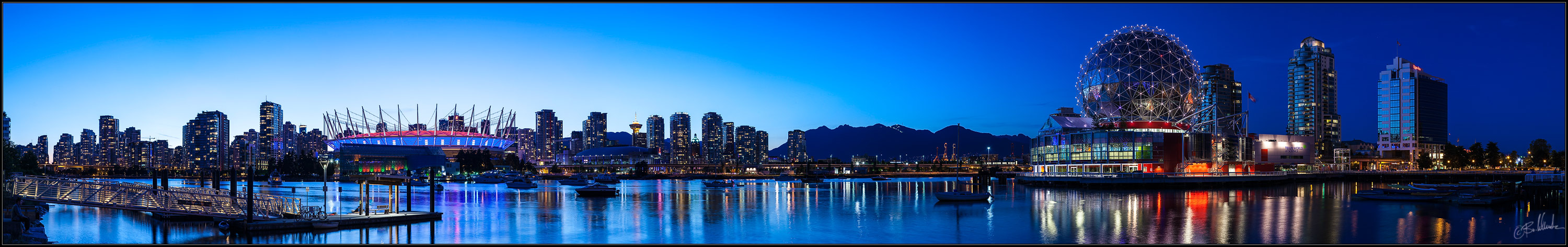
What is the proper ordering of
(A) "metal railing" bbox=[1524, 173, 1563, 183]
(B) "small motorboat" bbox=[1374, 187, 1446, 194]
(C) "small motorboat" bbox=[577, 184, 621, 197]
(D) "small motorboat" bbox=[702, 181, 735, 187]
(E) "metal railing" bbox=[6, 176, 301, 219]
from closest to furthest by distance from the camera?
(E) "metal railing" bbox=[6, 176, 301, 219], (B) "small motorboat" bbox=[1374, 187, 1446, 194], (A) "metal railing" bbox=[1524, 173, 1563, 183], (C) "small motorboat" bbox=[577, 184, 621, 197], (D) "small motorboat" bbox=[702, 181, 735, 187]

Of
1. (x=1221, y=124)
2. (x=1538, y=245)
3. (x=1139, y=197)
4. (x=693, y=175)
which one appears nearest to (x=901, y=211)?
(x=1139, y=197)

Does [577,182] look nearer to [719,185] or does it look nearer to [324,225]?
[719,185]

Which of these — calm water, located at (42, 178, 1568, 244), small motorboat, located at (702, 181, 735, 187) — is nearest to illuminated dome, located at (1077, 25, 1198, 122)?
calm water, located at (42, 178, 1568, 244)

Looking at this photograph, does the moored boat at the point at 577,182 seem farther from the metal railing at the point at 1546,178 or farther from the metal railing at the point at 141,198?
the metal railing at the point at 1546,178

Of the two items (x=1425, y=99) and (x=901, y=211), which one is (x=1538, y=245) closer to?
(x=901, y=211)

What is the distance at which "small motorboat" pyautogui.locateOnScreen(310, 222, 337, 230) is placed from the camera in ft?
105

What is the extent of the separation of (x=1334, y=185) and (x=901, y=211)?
213 feet

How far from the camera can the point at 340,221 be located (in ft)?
108

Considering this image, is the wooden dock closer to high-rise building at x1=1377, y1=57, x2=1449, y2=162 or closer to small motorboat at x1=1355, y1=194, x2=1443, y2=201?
small motorboat at x1=1355, y1=194, x2=1443, y2=201

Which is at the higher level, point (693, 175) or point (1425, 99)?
point (1425, 99)

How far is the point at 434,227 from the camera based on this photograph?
3562cm

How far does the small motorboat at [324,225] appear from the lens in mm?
32062
